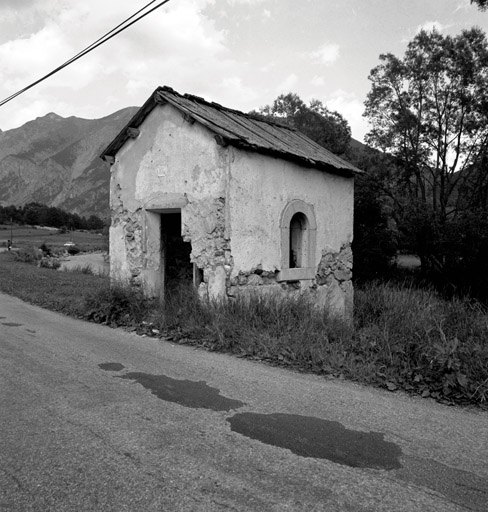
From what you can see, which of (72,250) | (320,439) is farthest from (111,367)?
(72,250)

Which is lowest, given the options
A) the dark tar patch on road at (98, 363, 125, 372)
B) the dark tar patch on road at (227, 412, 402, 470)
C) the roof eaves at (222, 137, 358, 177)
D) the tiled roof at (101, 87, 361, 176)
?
Answer: the dark tar patch on road at (227, 412, 402, 470)

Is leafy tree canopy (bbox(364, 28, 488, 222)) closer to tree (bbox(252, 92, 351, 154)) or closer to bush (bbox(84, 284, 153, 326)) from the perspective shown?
tree (bbox(252, 92, 351, 154))

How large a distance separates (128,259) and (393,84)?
21801 mm

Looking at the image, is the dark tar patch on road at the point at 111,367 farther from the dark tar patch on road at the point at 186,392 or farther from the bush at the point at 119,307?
the bush at the point at 119,307

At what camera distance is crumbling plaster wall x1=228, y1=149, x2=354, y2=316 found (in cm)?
879

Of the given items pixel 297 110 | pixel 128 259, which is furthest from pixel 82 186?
pixel 128 259

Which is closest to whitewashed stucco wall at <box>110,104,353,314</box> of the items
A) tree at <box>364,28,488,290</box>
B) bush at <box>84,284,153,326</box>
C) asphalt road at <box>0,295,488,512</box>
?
bush at <box>84,284,153,326</box>

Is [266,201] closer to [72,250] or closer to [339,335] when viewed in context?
[339,335]

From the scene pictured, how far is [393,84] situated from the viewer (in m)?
26.4

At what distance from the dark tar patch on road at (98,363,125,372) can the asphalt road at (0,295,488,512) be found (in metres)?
0.04

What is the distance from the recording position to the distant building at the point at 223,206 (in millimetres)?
8734

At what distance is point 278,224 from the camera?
31.5ft

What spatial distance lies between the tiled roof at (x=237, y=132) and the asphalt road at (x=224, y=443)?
4.69 meters

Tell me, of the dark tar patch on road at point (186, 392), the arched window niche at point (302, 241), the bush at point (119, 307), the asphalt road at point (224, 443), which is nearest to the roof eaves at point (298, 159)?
the arched window niche at point (302, 241)
